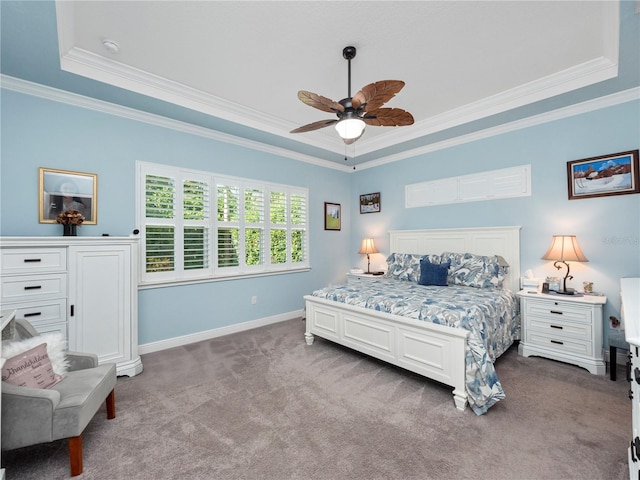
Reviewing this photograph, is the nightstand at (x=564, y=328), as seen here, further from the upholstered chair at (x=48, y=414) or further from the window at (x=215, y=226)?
the upholstered chair at (x=48, y=414)

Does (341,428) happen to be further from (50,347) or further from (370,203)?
(370,203)

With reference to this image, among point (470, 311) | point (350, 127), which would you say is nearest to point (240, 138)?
point (350, 127)

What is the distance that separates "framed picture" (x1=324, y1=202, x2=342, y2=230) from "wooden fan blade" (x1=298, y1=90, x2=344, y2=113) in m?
3.09

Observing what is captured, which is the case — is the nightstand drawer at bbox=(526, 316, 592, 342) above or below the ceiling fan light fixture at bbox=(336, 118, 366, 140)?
below

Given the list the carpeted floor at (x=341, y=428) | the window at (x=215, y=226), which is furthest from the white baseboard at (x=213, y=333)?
the window at (x=215, y=226)

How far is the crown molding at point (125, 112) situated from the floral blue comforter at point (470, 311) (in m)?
2.48

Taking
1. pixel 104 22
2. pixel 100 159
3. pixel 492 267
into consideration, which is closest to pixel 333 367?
pixel 492 267

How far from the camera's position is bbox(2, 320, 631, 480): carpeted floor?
164 cm

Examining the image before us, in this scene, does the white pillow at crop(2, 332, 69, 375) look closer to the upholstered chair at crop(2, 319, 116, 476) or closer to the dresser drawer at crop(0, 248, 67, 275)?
the upholstered chair at crop(2, 319, 116, 476)

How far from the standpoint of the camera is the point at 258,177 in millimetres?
4379

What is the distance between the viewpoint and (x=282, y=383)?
2.60 metres

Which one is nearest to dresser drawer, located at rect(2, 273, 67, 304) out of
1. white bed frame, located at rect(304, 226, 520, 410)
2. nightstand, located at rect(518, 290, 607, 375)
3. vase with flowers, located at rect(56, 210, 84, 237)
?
vase with flowers, located at rect(56, 210, 84, 237)

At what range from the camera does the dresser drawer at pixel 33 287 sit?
2246mm

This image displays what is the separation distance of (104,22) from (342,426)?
3582mm
